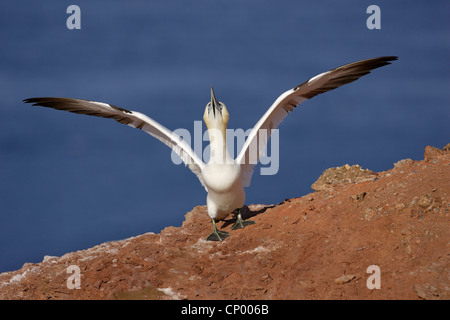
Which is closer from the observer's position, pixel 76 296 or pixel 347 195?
pixel 76 296

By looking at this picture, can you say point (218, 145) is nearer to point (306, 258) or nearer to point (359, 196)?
point (359, 196)

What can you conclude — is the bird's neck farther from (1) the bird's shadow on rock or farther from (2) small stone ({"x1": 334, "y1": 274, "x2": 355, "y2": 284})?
(2) small stone ({"x1": 334, "y1": 274, "x2": 355, "y2": 284})

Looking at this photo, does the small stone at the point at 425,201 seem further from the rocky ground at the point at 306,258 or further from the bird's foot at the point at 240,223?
the bird's foot at the point at 240,223

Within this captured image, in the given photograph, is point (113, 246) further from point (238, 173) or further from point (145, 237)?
point (238, 173)

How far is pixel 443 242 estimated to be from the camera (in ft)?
29.1

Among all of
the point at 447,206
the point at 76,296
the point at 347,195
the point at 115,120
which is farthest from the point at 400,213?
the point at 115,120

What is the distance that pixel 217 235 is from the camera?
1231 cm

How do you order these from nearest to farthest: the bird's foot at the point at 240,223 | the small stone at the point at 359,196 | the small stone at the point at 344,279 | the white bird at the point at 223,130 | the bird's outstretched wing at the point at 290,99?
the small stone at the point at 344,279 → the small stone at the point at 359,196 → the bird's outstretched wing at the point at 290,99 → the white bird at the point at 223,130 → the bird's foot at the point at 240,223

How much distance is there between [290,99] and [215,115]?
6.42ft

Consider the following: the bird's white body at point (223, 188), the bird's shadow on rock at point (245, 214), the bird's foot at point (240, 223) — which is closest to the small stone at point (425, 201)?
the bird's foot at point (240, 223)

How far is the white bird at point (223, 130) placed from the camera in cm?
1209

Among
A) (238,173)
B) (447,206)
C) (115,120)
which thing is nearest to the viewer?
(447,206)

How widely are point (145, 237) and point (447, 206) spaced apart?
Answer: 801cm

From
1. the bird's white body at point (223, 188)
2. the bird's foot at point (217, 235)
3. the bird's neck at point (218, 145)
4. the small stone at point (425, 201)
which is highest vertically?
the bird's neck at point (218, 145)
